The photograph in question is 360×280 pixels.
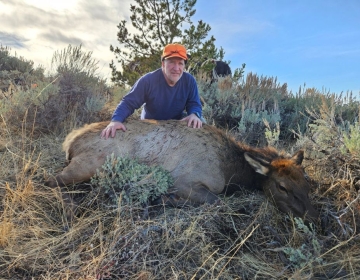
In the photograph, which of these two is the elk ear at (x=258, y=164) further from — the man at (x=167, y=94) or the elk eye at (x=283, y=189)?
the man at (x=167, y=94)

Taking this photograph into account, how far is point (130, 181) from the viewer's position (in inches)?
146

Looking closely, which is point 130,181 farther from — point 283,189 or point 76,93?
point 76,93

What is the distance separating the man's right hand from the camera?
4117mm

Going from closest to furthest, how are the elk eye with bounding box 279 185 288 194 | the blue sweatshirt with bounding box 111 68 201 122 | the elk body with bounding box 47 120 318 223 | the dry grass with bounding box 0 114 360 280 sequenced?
the dry grass with bounding box 0 114 360 280
the elk eye with bounding box 279 185 288 194
the elk body with bounding box 47 120 318 223
the blue sweatshirt with bounding box 111 68 201 122

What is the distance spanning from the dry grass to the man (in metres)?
1.44

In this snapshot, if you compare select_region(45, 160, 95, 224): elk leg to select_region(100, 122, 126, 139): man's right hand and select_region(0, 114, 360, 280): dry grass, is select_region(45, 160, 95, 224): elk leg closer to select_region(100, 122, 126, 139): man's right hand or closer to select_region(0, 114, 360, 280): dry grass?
select_region(0, 114, 360, 280): dry grass

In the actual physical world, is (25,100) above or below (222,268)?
above

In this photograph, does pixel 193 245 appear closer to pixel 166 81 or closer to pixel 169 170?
pixel 169 170

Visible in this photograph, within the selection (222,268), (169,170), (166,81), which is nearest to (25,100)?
(166,81)

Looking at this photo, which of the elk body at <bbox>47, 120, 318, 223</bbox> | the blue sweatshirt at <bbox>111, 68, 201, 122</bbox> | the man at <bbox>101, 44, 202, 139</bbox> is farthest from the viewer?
the blue sweatshirt at <bbox>111, 68, 201, 122</bbox>

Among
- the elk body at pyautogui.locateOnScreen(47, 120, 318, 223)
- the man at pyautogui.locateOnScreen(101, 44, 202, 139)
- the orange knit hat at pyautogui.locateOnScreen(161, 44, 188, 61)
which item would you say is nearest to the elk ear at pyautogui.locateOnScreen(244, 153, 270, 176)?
the elk body at pyautogui.locateOnScreen(47, 120, 318, 223)

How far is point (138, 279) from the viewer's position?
2.45 metres

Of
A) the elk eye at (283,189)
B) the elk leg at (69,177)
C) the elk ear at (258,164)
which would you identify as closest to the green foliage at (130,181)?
the elk leg at (69,177)

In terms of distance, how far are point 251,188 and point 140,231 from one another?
1.87m
